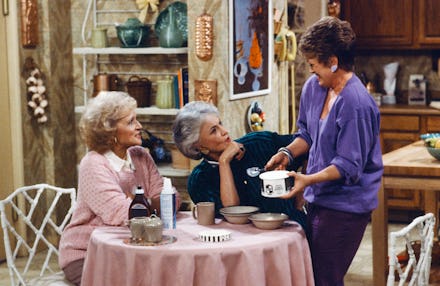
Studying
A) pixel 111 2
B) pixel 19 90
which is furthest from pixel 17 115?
pixel 111 2

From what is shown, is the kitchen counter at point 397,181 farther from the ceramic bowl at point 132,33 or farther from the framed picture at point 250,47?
the ceramic bowl at point 132,33

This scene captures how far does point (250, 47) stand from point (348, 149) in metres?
2.43

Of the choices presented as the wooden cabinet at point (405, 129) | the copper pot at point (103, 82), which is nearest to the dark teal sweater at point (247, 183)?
the copper pot at point (103, 82)

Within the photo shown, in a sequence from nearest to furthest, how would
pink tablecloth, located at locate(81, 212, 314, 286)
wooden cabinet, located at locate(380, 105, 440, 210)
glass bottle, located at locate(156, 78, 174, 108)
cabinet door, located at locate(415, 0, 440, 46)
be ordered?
pink tablecloth, located at locate(81, 212, 314, 286)
glass bottle, located at locate(156, 78, 174, 108)
wooden cabinet, located at locate(380, 105, 440, 210)
cabinet door, located at locate(415, 0, 440, 46)

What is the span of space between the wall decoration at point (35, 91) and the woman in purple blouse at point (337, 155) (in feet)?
9.77

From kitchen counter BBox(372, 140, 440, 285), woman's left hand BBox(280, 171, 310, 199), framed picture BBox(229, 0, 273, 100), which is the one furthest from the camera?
framed picture BBox(229, 0, 273, 100)

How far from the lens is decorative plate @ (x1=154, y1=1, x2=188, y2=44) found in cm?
536

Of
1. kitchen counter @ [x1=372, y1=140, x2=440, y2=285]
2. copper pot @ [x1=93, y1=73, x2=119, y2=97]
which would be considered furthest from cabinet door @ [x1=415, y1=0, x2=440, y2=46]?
copper pot @ [x1=93, y1=73, x2=119, y2=97]

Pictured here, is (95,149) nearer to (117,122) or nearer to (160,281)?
(117,122)

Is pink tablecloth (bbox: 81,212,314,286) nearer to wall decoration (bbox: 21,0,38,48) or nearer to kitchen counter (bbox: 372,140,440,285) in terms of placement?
kitchen counter (bbox: 372,140,440,285)

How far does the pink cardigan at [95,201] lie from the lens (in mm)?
3309

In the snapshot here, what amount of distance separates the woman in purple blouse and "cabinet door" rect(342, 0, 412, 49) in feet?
12.9

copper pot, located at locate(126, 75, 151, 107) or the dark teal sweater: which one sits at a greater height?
copper pot, located at locate(126, 75, 151, 107)

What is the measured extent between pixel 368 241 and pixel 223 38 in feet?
6.79
